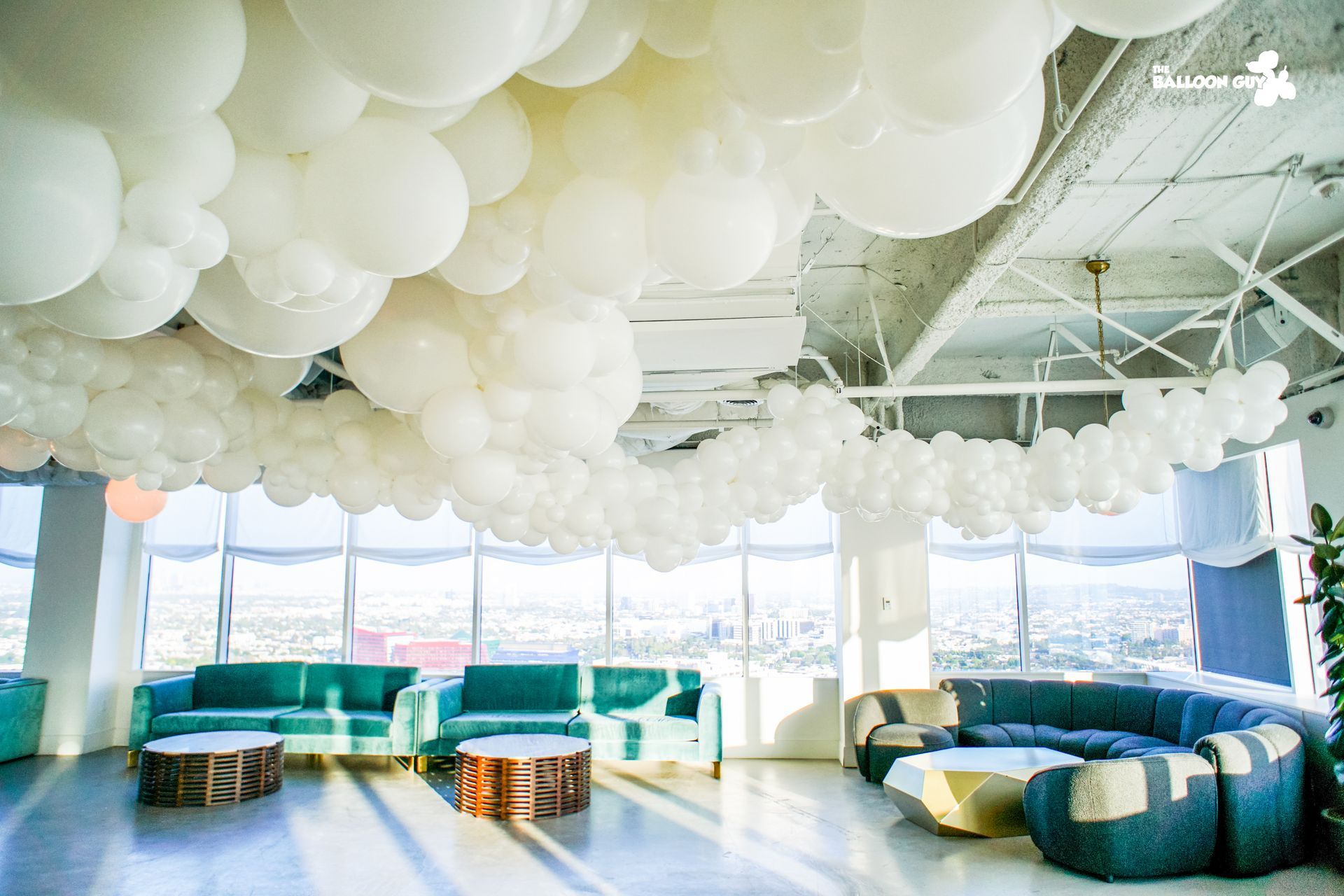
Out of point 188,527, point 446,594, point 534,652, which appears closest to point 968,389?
point 534,652

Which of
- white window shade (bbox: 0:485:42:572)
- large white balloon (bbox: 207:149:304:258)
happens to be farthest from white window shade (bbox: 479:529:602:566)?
large white balloon (bbox: 207:149:304:258)

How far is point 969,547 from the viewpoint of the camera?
353 inches

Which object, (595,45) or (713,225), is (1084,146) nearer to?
(713,225)

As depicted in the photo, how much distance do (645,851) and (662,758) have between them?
217cm

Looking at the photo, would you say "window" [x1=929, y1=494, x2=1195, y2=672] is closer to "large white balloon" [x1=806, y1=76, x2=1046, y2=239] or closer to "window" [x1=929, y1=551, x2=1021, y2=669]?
"window" [x1=929, y1=551, x2=1021, y2=669]

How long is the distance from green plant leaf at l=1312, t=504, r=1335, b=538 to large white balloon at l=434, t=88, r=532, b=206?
216 inches

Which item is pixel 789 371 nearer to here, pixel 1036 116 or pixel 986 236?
pixel 986 236

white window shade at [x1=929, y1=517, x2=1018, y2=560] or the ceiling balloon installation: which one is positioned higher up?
the ceiling balloon installation

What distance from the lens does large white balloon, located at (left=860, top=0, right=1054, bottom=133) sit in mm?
969

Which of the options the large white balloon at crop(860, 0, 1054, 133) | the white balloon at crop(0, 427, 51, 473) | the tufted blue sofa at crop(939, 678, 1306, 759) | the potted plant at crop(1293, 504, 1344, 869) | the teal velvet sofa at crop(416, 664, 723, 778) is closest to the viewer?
the large white balloon at crop(860, 0, 1054, 133)

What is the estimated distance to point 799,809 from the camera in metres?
6.26

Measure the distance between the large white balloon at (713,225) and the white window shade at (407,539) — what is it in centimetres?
802

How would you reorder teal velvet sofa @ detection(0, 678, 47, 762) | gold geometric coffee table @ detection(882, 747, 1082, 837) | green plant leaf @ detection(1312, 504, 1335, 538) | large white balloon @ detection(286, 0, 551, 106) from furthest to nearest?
teal velvet sofa @ detection(0, 678, 47, 762) → gold geometric coffee table @ detection(882, 747, 1082, 837) → green plant leaf @ detection(1312, 504, 1335, 538) → large white balloon @ detection(286, 0, 551, 106)

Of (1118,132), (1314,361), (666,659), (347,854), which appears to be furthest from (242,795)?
(1314,361)
